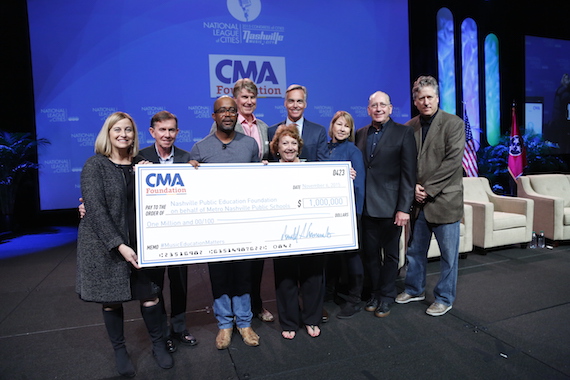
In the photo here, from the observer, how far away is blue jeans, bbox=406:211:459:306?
8.37 ft

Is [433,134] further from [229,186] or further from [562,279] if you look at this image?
[562,279]

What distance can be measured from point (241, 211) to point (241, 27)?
15.1 feet

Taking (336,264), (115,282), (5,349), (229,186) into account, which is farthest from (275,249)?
(5,349)

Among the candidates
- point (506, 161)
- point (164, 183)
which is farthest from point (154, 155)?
point (506, 161)

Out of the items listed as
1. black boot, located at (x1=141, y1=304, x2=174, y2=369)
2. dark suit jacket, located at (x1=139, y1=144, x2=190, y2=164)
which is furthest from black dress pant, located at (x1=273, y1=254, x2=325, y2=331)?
dark suit jacket, located at (x1=139, y1=144, x2=190, y2=164)

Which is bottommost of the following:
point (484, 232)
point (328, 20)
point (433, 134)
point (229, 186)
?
point (484, 232)

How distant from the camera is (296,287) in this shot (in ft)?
7.47

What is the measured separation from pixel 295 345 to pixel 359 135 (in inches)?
60.2

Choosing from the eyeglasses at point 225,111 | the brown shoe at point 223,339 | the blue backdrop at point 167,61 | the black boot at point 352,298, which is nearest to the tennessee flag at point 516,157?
the blue backdrop at point 167,61

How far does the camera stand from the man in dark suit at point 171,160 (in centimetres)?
205

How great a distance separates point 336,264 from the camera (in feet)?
9.66

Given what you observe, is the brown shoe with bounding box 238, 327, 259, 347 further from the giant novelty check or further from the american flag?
the american flag

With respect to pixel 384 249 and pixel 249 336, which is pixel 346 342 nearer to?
pixel 249 336

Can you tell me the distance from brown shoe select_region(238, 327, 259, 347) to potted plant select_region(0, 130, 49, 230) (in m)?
4.95
